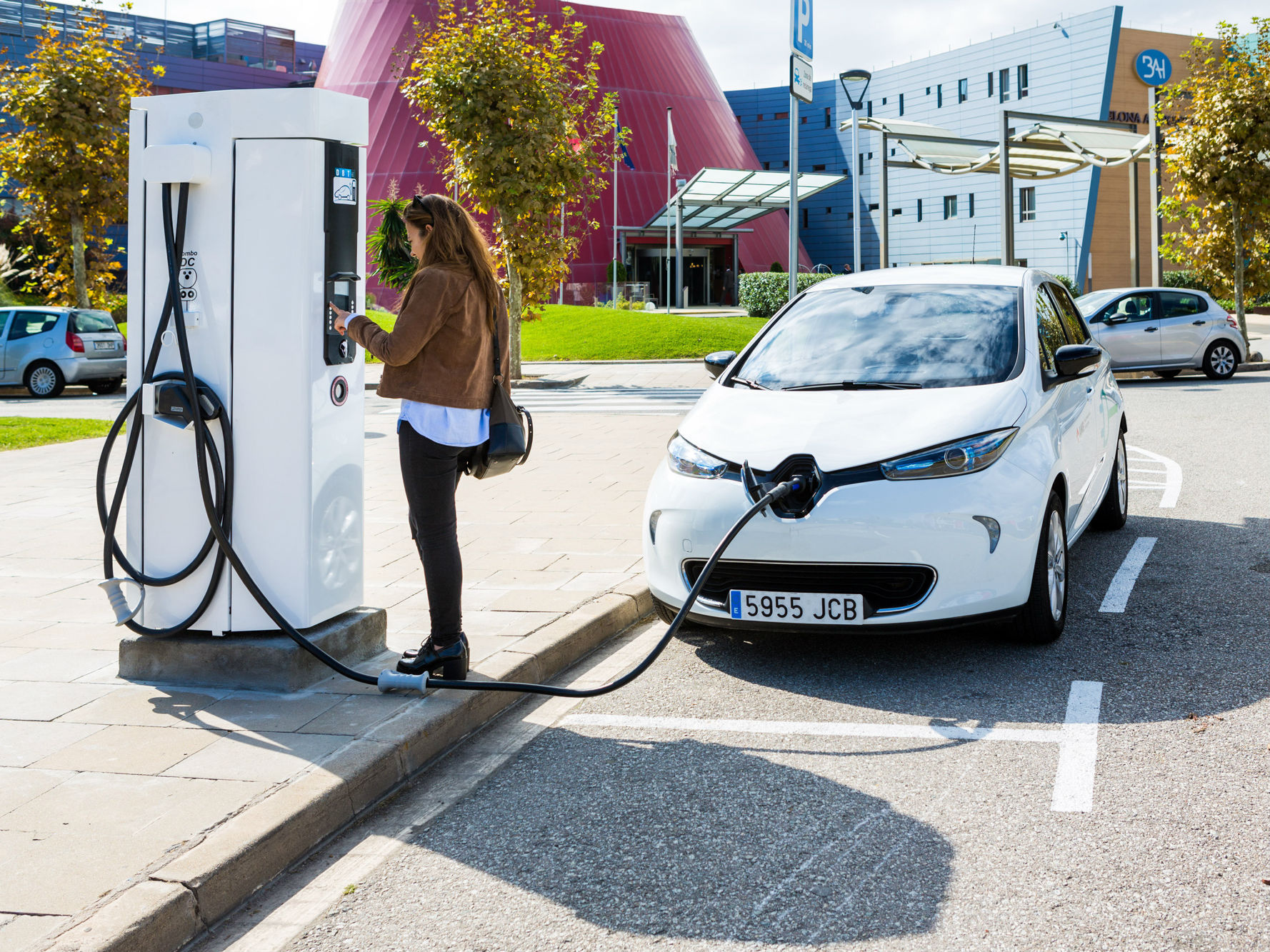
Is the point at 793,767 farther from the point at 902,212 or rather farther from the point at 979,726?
the point at 902,212

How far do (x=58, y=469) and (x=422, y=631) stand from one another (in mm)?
7178

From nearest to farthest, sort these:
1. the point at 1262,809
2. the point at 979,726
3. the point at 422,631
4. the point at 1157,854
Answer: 1. the point at 1157,854
2. the point at 1262,809
3. the point at 979,726
4. the point at 422,631

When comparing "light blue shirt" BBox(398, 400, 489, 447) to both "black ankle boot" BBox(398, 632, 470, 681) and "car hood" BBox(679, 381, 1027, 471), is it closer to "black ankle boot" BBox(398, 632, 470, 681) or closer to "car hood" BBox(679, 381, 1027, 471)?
"black ankle boot" BBox(398, 632, 470, 681)

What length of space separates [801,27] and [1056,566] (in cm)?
845

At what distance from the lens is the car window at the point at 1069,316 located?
23.4ft

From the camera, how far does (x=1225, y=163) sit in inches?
915

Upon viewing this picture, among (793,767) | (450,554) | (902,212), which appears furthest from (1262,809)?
(902,212)

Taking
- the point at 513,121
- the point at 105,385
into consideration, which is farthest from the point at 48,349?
the point at 513,121

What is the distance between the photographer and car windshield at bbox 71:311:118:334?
21047 mm

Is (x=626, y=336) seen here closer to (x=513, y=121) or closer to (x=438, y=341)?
(x=513, y=121)

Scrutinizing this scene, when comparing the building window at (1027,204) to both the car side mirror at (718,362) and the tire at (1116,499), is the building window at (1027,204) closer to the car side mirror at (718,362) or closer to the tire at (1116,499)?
the tire at (1116,499)

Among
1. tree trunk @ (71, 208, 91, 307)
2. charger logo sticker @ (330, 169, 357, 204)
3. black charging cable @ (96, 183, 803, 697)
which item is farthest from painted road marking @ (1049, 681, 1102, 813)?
tree trunk @ (71, 208, 91, 307)

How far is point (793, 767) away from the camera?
161 inches

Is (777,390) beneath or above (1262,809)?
above
